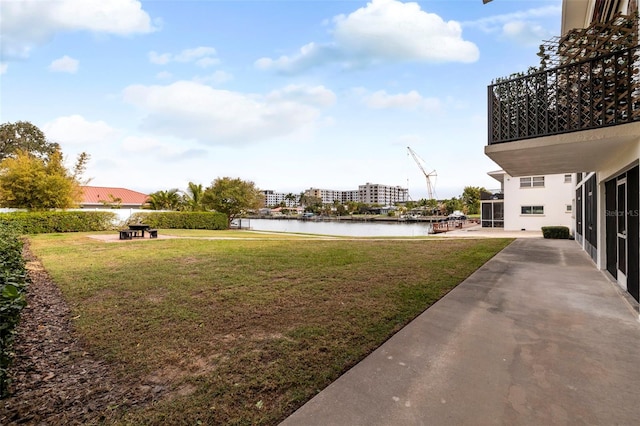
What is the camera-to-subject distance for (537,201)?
74.2ft

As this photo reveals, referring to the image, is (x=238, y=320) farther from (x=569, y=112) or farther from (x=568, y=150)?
(x=568, y=150)

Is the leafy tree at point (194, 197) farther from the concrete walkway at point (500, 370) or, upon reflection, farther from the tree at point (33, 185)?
the concrete walkway at point (500, 370)

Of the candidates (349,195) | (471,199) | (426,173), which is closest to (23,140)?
(471,199)

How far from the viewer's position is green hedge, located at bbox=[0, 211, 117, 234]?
17141 mm

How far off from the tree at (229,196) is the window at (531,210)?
23.4 meters

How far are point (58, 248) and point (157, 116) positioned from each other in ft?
30.8

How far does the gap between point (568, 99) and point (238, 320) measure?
6035 mm

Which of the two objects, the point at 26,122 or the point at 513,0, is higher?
the point at 26,122

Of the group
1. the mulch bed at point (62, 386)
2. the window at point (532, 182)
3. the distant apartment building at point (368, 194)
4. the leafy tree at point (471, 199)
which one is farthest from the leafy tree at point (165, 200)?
the distant apartment building at point (368, 194)

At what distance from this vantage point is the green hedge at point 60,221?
17141 mm

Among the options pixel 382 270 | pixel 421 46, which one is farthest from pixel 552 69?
pixel 421 46

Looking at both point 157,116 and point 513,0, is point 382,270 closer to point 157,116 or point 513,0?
point 513,0

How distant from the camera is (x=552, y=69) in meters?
5.12

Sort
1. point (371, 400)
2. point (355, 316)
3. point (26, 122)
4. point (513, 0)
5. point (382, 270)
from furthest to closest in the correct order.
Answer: point (26, 122)
point (513, 0)
point (382, 270)
point (355, 316)
point (371, 400)
